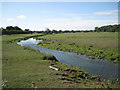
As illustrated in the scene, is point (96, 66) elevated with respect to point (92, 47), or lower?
lower

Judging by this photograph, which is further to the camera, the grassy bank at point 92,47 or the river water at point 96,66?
the grassy bank at point 92,47

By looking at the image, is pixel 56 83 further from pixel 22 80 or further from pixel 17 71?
pixel 17 71

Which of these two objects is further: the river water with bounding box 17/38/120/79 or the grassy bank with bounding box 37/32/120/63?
the grassy bank with bounding box 37/32/120/63

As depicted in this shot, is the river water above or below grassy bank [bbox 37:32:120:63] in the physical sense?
below

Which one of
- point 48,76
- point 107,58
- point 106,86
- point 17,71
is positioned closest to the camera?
point 106,86

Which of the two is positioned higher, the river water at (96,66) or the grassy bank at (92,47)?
the grassy bank at (92,47)

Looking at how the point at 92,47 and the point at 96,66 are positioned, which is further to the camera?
the point at 92,47

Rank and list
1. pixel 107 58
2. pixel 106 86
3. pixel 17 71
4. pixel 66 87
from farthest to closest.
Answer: pixel 107 58
pixel 17 71
pixel 106 86
pixel 66 87

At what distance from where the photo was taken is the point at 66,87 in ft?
35.8

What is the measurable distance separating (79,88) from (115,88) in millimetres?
4061

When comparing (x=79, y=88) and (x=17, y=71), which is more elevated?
(x=17, y=71)

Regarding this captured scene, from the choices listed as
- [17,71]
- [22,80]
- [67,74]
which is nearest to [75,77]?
[67,74]

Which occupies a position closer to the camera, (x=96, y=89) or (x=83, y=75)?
(x=96, y=89)

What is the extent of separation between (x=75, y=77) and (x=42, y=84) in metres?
4.63
